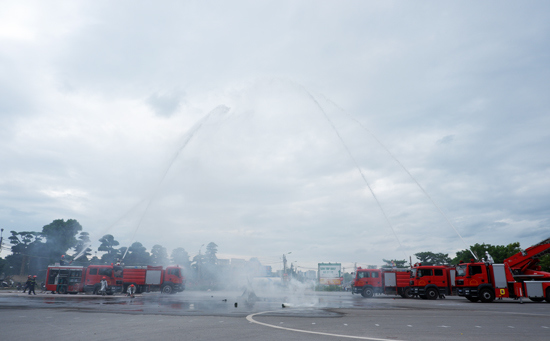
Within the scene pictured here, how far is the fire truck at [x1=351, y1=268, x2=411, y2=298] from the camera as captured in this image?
3962cm

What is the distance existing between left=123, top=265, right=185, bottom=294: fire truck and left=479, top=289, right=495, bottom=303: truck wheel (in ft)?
105

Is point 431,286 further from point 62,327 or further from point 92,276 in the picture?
point 92,276

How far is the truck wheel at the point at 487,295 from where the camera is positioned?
31.5m

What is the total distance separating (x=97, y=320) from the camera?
49.6 ft

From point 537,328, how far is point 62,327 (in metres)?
18.1

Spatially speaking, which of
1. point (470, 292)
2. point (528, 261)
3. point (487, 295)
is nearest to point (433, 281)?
point (470, 292)

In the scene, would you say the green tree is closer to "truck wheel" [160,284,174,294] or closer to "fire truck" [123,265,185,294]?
"fire truck" [123,265,185,294]

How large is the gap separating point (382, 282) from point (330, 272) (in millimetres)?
48834

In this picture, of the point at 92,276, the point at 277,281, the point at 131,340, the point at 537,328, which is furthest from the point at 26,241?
the point at 537,328

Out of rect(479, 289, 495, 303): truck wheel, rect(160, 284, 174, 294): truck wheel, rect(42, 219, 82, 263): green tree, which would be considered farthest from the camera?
rect(42, 219, 82, 263): green tree

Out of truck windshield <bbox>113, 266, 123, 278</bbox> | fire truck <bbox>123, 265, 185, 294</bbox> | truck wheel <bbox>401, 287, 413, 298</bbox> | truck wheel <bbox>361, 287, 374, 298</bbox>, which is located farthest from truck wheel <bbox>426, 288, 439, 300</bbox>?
truck windshield <bbox>113, 266, 123, 278</bbox>

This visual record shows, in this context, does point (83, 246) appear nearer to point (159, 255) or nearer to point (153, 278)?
point (159, 255)

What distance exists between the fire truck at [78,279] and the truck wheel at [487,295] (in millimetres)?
38041

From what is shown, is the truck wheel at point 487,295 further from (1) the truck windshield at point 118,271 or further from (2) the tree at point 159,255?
(2) the tree at point 159,255
